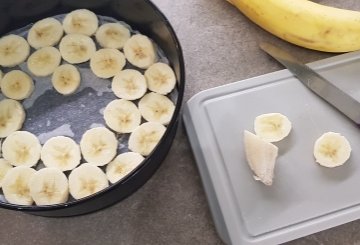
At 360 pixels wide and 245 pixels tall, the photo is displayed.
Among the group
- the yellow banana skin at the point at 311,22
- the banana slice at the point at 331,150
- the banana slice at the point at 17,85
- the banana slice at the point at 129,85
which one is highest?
the yellow banana skin at the point at 311,22

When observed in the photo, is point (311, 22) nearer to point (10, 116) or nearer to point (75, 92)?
point (75, 92)

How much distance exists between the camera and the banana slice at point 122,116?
948mm

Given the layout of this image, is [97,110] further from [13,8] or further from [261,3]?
[261,3]

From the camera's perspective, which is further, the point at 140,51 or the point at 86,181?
the point at 140,51

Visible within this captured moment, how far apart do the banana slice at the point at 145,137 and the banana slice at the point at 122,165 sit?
2 cm

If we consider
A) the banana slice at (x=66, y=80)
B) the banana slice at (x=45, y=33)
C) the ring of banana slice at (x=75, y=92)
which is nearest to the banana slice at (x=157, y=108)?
the ring of banana slice at (x=75, y=92)

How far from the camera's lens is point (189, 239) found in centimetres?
88

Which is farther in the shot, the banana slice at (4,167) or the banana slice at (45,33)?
the banana slice at (45,33)

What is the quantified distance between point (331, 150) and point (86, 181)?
0.45m

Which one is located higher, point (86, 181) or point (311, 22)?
point (311, 22)

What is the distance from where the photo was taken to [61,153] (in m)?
0.93

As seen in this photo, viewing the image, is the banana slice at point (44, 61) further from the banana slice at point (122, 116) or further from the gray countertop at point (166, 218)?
the gray countertop at point (166, 218)

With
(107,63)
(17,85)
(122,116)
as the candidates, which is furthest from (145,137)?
(17,85)

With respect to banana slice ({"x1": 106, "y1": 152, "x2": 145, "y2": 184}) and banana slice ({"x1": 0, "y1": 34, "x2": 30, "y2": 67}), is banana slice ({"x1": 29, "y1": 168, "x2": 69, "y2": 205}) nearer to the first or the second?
banana slice ({"x1": 106, "y1": 152, "x2": 145, "y2": 184})
